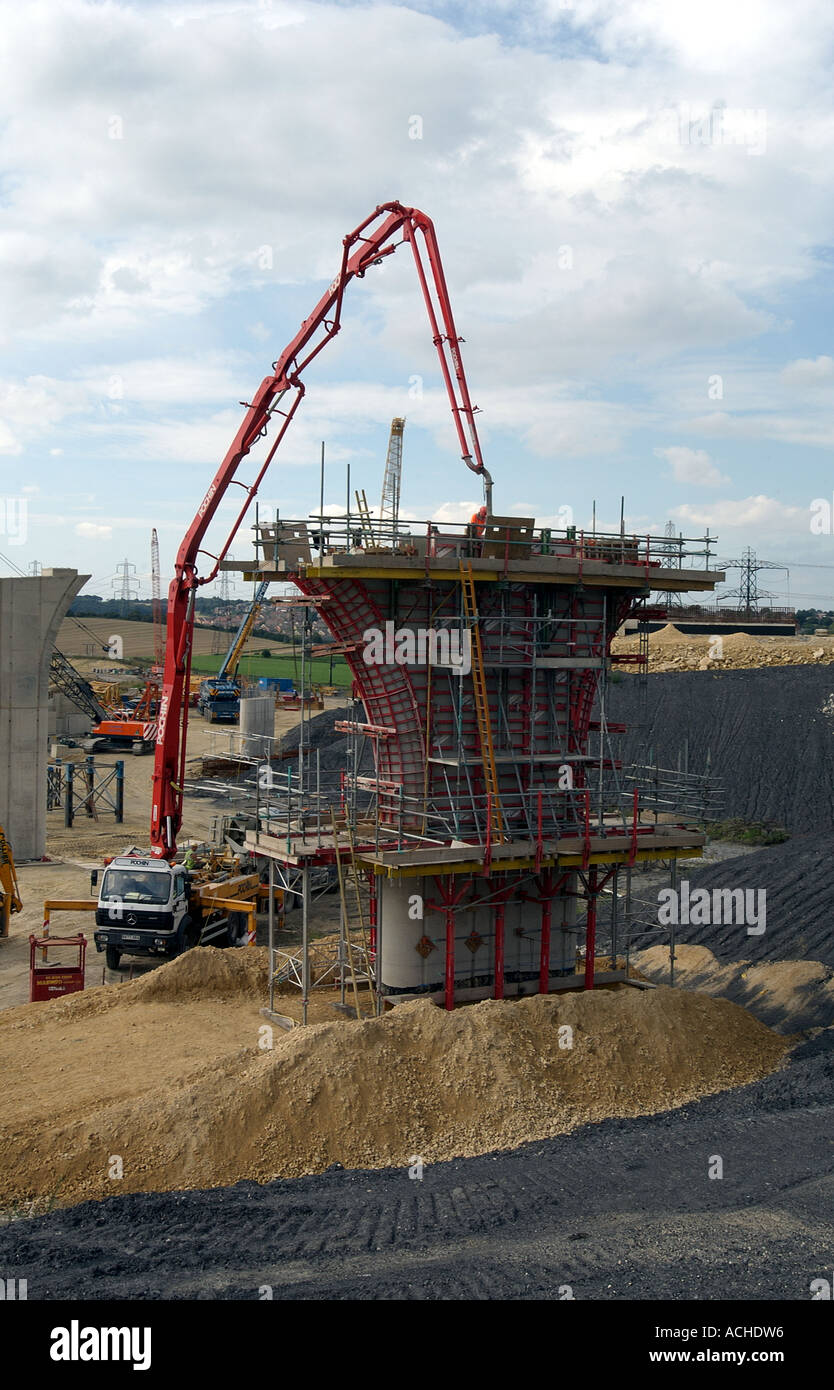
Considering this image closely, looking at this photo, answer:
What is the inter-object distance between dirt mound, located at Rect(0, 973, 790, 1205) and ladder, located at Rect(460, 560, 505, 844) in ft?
10.4

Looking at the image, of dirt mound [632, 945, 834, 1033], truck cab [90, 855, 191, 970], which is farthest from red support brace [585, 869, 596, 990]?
truck cab [90, 855, 191, 970]

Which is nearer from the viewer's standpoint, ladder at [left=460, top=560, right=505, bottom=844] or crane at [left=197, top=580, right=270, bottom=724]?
ladder at [left=460, top=560, right=505, bottom=844]

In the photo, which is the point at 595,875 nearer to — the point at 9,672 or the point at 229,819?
the point at 229,819

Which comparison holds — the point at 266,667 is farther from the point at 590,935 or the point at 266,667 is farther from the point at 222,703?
the point at 590,935

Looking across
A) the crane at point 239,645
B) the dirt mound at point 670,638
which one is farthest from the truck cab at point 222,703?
the dirt mound at point 670,638

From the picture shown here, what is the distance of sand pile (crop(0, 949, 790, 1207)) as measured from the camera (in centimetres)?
1406

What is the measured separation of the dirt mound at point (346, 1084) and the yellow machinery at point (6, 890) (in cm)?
837

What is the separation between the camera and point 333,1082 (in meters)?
15.1

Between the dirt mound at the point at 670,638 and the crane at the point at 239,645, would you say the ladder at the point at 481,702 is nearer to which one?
the crane at the point at 239,645

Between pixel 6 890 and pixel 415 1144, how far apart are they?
1603 cm

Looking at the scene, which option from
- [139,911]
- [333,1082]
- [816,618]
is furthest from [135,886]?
[816,618]

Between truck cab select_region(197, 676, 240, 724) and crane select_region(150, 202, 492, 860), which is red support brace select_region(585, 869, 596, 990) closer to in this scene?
crane select_region(150, 202, 492, 860)
